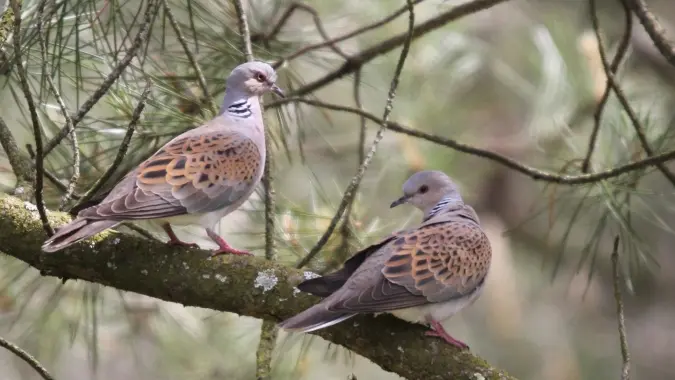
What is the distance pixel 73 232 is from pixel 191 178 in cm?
33

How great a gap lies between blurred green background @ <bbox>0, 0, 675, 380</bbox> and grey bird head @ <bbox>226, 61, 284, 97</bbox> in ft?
0.51

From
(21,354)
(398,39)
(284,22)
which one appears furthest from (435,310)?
(284,22)

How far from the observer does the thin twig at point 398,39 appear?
2.27 meters

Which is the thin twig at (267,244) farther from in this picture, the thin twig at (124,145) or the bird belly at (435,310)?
the thin twig at (124,145)

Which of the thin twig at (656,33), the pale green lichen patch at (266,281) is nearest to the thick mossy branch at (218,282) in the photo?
the pale green lichen patch at (266,281)

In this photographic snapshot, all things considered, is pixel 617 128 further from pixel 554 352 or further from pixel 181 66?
pixel 554 352

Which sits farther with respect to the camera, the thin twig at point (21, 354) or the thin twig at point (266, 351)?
the thin twig at point (266, 351)

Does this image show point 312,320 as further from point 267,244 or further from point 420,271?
point 267,244

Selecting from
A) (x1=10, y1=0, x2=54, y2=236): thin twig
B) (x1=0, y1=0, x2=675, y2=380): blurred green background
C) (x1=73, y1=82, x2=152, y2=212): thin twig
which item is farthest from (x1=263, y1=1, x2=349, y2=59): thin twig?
(x1=10, y1=0, x2=54, y2=236): thin twig

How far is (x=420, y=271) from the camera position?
5.58 feet

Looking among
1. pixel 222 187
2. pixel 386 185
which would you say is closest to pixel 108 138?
pixel 222 187

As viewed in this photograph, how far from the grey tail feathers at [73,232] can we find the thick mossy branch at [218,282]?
0.12 metres

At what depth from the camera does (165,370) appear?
15.3ft

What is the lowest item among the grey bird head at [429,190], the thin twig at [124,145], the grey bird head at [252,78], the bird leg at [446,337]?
the bird leg at [446,337]
